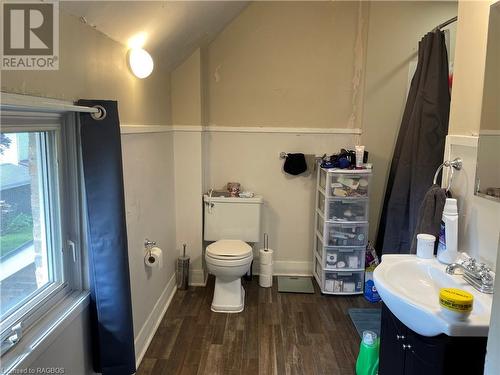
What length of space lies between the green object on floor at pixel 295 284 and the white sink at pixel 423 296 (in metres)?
1.74

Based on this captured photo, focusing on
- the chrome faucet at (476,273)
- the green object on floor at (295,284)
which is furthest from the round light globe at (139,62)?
the green object on floor at (295,284)

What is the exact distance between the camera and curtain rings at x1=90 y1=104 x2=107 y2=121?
5.34 feet

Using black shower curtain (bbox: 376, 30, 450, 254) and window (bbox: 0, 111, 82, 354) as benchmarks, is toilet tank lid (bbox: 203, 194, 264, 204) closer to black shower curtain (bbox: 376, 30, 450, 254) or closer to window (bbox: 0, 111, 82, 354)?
black shower curtain (bbox: 376, 30, 450, 254)

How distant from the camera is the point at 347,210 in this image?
10.8 feet

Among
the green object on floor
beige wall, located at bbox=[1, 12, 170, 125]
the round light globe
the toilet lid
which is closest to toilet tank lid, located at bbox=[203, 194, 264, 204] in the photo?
the toilet lid

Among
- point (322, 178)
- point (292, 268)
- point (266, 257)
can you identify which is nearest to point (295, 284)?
point (292, 268)

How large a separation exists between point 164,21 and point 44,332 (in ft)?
5.80

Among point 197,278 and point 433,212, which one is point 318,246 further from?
point 433,212

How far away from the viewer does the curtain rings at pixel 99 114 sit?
64.1 inches

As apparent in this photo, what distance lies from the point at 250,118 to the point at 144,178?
140 cm

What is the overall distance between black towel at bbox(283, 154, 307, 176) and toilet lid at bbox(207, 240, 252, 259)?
0.84 meters

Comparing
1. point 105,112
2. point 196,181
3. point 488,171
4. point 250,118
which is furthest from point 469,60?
point 196,181

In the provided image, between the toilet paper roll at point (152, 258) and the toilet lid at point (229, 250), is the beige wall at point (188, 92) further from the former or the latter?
the toilet paper roll at point (152, 258)

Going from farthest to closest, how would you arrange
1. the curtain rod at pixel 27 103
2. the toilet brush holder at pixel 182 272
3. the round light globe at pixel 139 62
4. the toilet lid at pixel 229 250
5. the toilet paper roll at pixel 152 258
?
1. the toilet brush holder at pixel 182 272
2. the toilet lid at pixel 229 250
3. the toilet paper roll at pixel 152 258
4. the round light globe at pixel 139 62
5. the curtain rod at pixel 27 103
